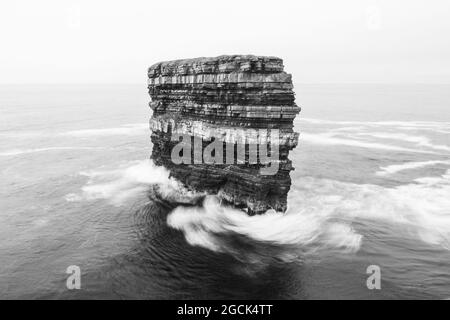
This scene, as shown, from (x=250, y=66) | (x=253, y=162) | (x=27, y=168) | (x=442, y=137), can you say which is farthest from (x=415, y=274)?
(x=442, y=137)

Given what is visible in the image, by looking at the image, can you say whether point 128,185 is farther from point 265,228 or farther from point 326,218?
point 326,218

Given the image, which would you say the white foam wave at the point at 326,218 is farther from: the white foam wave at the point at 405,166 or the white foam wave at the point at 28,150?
the white foam wave at the point at 28,150

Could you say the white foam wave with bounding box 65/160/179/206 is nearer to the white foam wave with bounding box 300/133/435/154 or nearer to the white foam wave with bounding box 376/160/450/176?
the white foam wave with bounding box 376/160/450/176

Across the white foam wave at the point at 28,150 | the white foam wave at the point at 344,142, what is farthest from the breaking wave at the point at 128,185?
the white foam wave at the point at 344,142

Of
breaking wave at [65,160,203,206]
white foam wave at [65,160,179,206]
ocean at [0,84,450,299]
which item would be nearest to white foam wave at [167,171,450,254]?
ocean at [0,84,450,299]

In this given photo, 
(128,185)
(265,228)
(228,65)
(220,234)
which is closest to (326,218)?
(265,228)

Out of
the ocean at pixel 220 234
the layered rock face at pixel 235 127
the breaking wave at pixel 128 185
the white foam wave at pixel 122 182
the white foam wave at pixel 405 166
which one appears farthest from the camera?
the white foam wave at pixel 405 166
